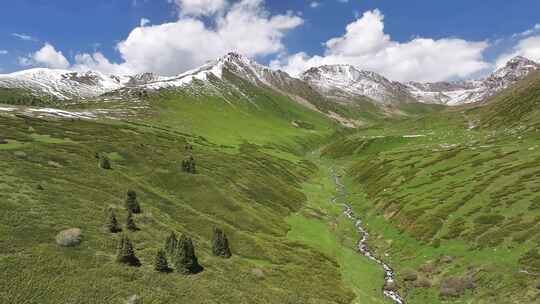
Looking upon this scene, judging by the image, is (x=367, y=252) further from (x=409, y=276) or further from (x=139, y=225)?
(x=139, y=225)

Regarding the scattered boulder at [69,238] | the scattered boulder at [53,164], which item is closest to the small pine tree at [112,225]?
the scattered boulder at [69,238]

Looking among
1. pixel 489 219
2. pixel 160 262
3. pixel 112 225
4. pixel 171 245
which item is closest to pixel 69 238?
pixel 112 225

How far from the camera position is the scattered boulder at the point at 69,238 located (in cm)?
3991

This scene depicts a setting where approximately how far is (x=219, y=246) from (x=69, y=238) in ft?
62.2

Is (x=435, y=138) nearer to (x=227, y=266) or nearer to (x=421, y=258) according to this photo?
(x=421, y=258)

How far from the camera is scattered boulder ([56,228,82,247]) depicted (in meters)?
39.9

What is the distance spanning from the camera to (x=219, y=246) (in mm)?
50938

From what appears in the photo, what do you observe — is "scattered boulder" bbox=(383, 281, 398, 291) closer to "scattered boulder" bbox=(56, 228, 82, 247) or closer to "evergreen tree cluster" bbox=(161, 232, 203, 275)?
"evergreen tree cluster" bbox=(161, 232, 203, 275)

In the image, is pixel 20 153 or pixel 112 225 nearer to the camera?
pixel 112 225

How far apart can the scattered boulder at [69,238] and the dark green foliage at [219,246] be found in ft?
56.2

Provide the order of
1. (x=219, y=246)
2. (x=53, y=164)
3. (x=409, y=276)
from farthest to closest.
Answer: (x=53, y=164), (x=409, y=276), (x=219, y=246)

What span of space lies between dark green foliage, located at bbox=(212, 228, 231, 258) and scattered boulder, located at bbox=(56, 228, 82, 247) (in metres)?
17.1

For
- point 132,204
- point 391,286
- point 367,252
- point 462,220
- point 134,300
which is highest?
point 462,220

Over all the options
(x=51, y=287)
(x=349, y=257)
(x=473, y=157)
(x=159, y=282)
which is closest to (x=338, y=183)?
(x=473, y=157)
